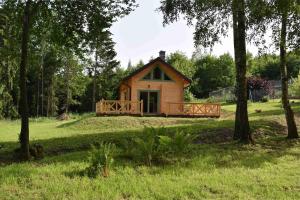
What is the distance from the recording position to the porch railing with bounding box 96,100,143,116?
29.4 metres

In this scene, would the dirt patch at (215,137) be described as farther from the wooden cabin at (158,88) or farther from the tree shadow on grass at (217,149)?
the wooden cabin at (158,88)

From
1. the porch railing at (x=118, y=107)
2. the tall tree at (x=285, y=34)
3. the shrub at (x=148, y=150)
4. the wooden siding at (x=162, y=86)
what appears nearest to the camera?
the shrub at (x=148, y=150)

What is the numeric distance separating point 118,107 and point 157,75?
4609mm

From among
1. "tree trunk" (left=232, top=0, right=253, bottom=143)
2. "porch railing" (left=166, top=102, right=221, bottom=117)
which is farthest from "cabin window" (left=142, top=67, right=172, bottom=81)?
"tree trunk" (left=232, top=0, right=253, bottom=143)

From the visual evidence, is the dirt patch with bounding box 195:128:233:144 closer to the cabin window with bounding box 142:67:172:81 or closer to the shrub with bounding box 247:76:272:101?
the cabin window with bounding box 142:67:172:81

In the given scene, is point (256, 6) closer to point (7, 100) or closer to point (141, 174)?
point (141, 174)

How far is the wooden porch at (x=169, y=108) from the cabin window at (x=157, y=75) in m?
2.45

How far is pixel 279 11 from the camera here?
13906 mm

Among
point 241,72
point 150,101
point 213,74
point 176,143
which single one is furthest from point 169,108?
point 213,74

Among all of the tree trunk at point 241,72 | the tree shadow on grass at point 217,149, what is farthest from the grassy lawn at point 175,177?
the tree trunk at point 241,72

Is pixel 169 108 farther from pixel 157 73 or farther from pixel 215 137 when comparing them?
pixel 215 137

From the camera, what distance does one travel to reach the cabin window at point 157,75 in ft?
108

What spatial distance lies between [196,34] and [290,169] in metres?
6.86

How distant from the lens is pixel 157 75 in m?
33.1
